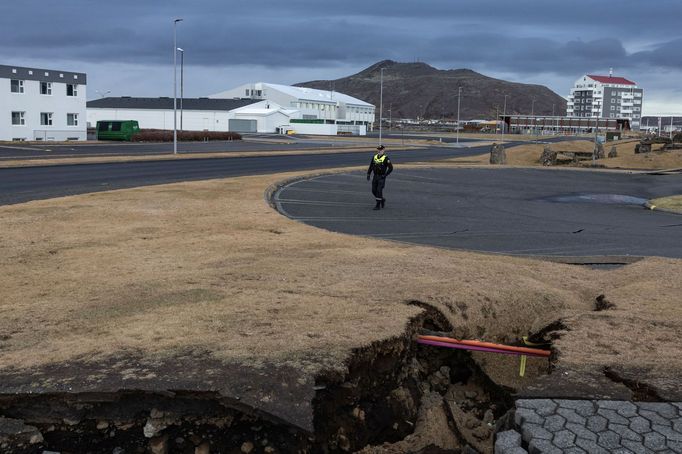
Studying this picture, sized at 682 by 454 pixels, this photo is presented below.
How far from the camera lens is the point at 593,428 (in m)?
4.58

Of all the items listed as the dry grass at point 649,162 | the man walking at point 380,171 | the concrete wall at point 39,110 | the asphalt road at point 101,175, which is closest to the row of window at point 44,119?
the concrete wall at point 39,110

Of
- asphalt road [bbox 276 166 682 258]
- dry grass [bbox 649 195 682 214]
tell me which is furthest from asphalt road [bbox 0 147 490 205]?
dry grass [bbox 649 195 682 214]

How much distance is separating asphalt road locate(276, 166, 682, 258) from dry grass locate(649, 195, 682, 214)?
51 cm

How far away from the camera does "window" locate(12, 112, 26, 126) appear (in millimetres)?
63969

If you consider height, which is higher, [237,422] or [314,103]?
[314,103]

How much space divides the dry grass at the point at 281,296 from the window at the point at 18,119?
188 ft

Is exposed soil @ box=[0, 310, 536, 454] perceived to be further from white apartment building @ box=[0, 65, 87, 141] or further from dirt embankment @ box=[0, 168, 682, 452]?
white apartment building @ box=[0, 65, 87, 141]

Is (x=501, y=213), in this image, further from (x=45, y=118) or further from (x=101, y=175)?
(x=45, y=118)

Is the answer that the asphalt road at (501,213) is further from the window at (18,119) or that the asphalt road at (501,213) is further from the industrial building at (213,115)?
the industrial building at (213,115)

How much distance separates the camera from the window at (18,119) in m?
64.0

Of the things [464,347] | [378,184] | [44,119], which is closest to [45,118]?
[44,119]

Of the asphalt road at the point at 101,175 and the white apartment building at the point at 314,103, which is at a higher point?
the white apartment building at the point at 314,103

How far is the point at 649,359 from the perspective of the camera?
5.97 metres

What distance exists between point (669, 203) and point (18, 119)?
60.4 metres
